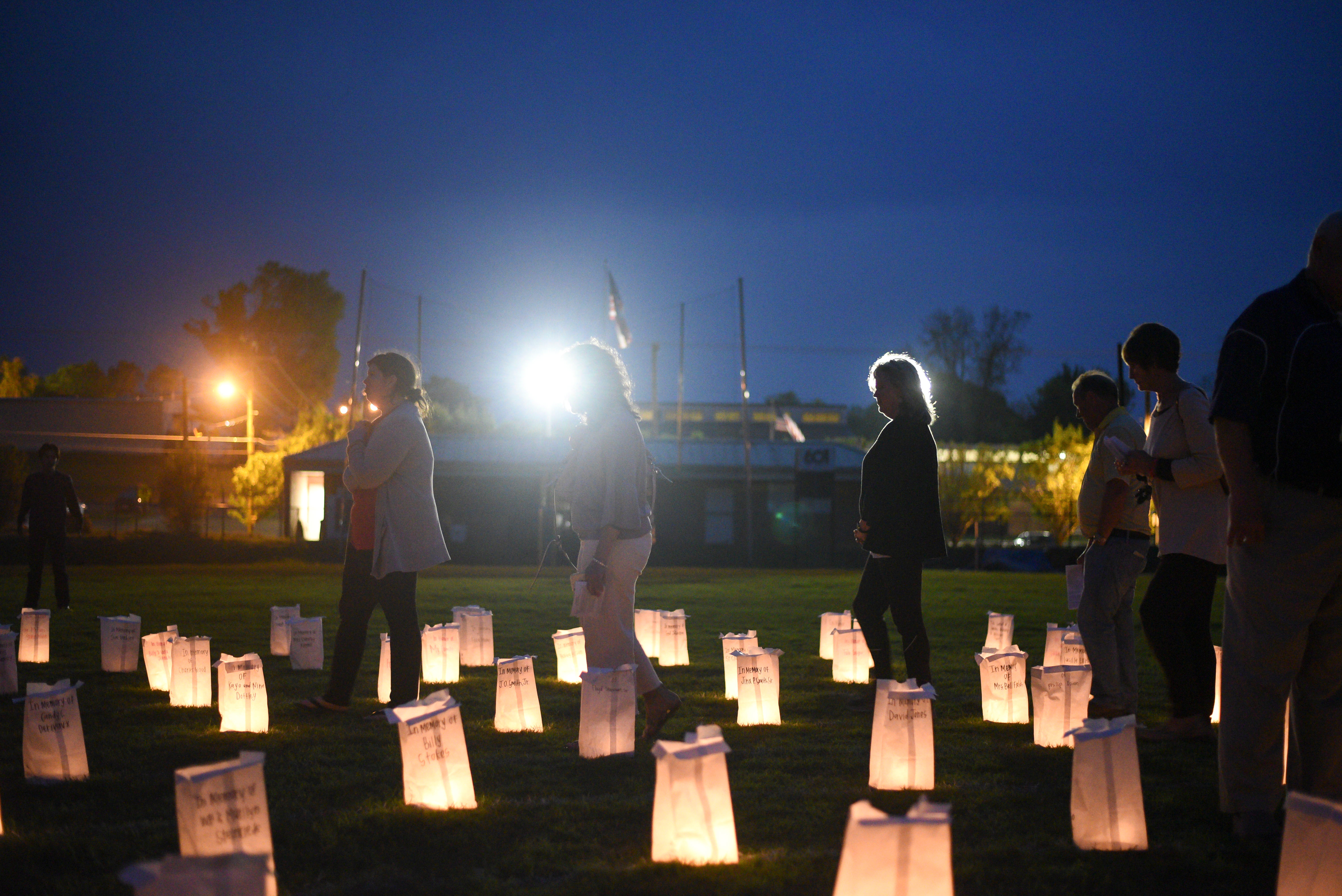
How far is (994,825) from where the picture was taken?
373 cm

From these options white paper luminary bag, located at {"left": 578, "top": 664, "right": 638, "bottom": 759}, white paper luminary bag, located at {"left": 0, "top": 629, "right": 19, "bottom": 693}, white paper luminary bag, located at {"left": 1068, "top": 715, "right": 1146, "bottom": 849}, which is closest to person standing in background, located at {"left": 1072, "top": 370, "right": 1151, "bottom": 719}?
white paper luminary bag, located at {"left": 1068, "top": 715, "right": 1146, "bottom": 849}

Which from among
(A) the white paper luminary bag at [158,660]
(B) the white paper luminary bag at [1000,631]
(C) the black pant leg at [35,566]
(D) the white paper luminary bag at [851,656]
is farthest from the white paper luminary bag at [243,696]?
(C) the black pant leg at [35,566]

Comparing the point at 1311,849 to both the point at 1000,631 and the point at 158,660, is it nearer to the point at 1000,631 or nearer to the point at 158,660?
the point at 1000,631

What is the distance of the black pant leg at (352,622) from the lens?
573 cm

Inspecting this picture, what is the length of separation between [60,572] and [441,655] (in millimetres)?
7007

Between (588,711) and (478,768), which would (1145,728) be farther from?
(478,768)

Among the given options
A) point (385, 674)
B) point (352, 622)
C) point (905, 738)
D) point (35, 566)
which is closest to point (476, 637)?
point (385, 674)

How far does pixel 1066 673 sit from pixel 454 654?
156 inches

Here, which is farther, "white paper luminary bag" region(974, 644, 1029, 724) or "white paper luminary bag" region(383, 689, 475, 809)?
"white paper luminary bag" region(974, 644, 1029, 724)

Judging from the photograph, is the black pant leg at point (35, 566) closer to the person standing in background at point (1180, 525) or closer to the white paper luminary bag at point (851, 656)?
the white paper luminary bag at point (851, 656)

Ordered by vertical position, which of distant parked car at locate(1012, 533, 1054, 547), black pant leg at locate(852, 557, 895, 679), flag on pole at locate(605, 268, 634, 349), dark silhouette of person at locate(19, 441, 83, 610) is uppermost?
flag on pole at locate(605, 268, 634, 349)

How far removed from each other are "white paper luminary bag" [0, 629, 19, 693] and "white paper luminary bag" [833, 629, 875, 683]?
16.7 ft

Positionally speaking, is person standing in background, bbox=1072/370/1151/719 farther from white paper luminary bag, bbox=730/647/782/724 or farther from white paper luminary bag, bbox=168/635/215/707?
white paper luminary bag, bbox=168/635/215/707

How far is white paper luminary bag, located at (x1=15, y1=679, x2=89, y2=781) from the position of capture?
416 centimetres
